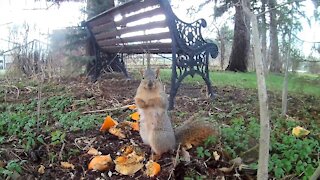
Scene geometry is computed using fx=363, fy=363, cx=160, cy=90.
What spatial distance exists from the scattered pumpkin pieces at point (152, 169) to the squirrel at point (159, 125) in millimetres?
147

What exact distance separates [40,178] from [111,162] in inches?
19.8

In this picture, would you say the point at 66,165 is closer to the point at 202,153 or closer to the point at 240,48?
the point at 202,153

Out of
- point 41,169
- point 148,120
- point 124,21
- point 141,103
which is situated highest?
point 124,21

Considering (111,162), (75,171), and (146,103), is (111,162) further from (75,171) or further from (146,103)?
(146,103)

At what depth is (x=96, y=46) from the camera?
7090 millimetres

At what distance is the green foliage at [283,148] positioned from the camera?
2.47 m

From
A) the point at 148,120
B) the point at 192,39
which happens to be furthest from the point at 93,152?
the point at 192,39

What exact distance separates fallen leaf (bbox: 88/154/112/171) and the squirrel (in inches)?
13.4

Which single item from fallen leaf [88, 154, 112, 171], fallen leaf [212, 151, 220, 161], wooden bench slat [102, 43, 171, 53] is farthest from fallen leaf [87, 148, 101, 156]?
wooden bench slat [102, 43, 171, 53]

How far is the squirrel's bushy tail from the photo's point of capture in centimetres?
282

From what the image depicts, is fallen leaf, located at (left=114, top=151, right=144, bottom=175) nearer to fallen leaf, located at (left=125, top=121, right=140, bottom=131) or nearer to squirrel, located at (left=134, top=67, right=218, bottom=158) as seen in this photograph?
squirrel, located at (left=134, top=67, right=218, bottom=158)

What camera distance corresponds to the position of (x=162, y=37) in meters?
4.59

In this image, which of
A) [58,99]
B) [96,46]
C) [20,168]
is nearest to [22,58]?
[96,46]

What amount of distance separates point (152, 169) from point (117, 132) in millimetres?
717
